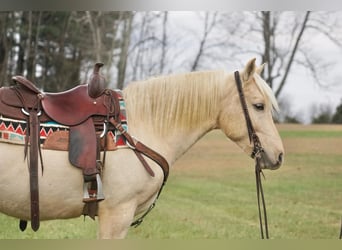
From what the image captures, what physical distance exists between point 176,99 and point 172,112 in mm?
67

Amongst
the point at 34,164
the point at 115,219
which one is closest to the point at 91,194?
the point at 115,219

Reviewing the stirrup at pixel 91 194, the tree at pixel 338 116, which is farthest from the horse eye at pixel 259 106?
the tree at pixel 338 116

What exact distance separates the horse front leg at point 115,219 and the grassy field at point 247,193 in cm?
171

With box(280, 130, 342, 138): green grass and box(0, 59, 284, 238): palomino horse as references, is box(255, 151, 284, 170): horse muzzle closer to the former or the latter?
box(0, 59, 284, 238): palomino horse

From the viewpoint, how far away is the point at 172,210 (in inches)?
159

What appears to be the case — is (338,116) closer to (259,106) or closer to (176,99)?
(259,106)

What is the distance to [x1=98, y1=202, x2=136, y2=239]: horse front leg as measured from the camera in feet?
5.82

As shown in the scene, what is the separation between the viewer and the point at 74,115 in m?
1.79

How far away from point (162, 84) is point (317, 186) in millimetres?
2772

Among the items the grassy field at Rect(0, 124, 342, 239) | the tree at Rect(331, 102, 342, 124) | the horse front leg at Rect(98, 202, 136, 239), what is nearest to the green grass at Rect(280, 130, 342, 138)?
the grassy field at Rect(0, 124, 342, 239)

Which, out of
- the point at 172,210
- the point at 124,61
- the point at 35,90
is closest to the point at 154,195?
the point at 35,90

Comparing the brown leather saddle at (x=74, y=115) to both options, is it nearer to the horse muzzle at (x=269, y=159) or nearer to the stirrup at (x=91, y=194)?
the stirrup at (x=91, y=194)

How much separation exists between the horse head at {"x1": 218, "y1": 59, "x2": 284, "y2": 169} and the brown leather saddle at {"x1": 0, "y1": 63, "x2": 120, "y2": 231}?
562 mm

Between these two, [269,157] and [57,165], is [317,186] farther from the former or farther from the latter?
[57,165]
